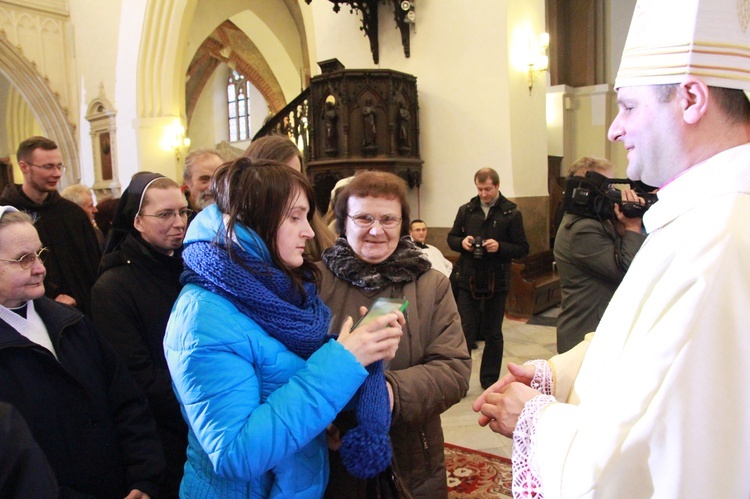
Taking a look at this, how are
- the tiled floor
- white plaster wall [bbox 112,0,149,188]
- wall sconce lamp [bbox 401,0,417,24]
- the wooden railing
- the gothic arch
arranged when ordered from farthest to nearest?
white plaster wall [bbox 112,0,149,188] → the gothic arch → the wooden railing → wall sconce lamp [bbox 401,0,417,24] → the tiled floor

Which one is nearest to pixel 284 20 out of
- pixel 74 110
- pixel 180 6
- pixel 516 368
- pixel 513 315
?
pixel 180 6

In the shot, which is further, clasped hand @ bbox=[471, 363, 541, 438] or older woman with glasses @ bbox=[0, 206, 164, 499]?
older woman with glasses @ bbox=[0, 206, 164, 499]

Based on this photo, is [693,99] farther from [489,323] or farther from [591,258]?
[489,323]

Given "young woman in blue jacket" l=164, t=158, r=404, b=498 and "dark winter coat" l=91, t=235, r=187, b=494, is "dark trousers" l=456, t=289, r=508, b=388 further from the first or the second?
"young woman in blue jacket" l=164, t=158, r=404, b=498

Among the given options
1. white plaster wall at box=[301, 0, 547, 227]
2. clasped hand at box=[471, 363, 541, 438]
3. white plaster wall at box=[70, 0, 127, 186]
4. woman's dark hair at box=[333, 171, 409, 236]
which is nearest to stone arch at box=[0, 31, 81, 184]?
white plaster wall at box=[70, 0, 127, 186]

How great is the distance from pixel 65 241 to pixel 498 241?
2.94 meters

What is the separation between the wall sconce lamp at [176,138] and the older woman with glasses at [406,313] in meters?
9.16

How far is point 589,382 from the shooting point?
1.03m

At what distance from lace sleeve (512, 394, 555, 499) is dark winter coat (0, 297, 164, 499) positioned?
112cm

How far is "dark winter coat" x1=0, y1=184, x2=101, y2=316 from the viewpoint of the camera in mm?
3045

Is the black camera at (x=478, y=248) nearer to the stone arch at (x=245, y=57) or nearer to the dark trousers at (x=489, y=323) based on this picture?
the dark trousers at (x=489, y=323)

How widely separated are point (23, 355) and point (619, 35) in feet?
37.1

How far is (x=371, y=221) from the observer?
1.70 m

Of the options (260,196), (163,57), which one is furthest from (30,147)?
(163,57)
